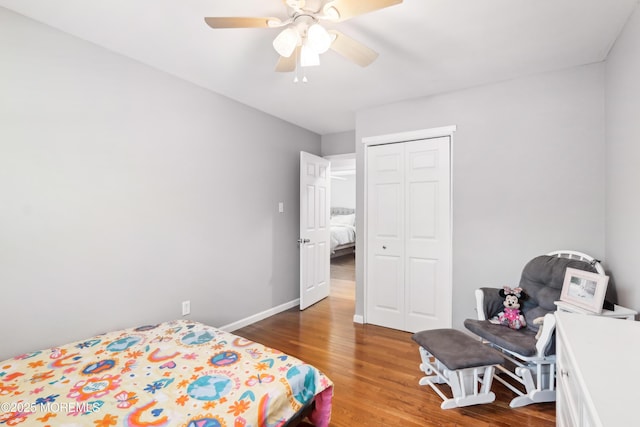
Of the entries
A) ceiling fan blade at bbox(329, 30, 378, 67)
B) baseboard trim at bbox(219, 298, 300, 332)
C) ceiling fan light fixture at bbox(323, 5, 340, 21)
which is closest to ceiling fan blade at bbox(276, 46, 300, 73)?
ceiling fan blade at bbox(329, 30, 378, 67)

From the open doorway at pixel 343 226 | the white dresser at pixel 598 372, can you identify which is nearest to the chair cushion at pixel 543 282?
the white dresser at pixel 598 372

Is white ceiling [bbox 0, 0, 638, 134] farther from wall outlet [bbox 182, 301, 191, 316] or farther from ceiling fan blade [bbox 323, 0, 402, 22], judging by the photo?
wall outlet [bbox 182, 301, 191, 316]

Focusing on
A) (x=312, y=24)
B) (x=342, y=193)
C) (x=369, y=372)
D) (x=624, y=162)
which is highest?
(x=312, y=24)

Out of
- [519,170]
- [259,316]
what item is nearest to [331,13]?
[519,170]

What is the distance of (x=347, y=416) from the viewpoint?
185 cm

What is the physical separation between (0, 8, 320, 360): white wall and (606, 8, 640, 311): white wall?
320 centimetres

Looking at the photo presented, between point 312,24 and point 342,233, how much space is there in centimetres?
603

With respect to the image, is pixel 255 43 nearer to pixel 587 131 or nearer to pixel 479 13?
pixel 479 13

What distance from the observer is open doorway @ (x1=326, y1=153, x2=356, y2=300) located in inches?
196

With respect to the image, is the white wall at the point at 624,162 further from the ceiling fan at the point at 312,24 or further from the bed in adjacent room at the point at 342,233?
the bed in adjacent room at the point at 342,233

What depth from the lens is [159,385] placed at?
1.47m

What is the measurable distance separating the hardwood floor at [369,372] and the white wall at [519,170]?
88 centimetres

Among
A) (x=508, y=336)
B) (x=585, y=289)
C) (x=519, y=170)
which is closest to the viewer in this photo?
(x=585, y=289)

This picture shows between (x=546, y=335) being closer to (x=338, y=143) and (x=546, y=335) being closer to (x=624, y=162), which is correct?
(x=624, y=162)
